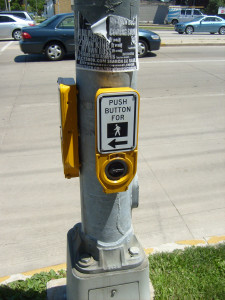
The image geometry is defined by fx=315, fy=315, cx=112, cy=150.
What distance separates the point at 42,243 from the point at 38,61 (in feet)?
34.4

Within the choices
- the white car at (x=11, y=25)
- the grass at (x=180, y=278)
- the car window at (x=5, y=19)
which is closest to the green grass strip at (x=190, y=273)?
the grass at (x=180, y=278)

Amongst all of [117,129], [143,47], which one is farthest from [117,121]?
[143,47]

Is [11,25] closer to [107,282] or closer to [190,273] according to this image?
[190,273]

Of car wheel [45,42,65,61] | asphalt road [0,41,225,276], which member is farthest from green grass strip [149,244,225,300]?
car wheel [45,42,65,61]

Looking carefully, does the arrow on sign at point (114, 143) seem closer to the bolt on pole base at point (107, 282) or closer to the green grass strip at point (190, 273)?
the bolt on pole base at point (107, 282)

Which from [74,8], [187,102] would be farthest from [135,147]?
[187,102]

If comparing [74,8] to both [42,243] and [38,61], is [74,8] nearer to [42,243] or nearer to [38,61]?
[42,243]

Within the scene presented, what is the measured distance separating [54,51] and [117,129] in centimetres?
1167

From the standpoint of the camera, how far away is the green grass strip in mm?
2600

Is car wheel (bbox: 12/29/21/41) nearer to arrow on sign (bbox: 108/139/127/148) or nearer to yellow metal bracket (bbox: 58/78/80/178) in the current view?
yellow metal bracket (bbox: 58/78/80/178)

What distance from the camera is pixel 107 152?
1.49 metres

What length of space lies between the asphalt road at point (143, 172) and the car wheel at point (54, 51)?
353 cm

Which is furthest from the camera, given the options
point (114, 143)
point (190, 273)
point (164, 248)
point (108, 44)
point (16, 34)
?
point (16, 34)

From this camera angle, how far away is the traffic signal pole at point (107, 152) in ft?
4.55
